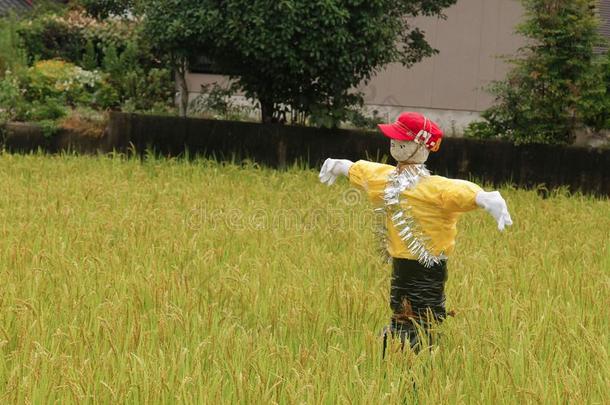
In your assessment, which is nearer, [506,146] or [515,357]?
[515,357]

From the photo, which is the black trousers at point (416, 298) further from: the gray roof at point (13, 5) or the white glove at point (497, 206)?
the gray roof at point (13, 5)

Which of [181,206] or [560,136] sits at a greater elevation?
[560,136]

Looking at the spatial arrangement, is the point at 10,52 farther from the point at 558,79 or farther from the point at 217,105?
the point at 558,79

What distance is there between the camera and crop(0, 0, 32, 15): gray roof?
18878 millimetres

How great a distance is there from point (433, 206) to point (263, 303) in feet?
3.62

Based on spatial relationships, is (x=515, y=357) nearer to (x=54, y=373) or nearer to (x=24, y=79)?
(x=54, y=373)

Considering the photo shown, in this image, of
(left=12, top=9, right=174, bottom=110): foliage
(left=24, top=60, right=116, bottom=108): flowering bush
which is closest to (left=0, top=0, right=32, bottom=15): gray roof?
(left=12, top=9, right=174, bottom=110): foliage

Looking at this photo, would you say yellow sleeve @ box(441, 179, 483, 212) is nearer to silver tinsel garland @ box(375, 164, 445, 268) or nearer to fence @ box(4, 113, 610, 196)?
silver tinsel garland @ box(375, 164, 445, 268)

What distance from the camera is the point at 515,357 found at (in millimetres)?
3688

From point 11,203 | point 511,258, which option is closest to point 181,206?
point 11,203

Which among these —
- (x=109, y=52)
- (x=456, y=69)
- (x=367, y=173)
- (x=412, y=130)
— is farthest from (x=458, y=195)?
(x=456, y=69)

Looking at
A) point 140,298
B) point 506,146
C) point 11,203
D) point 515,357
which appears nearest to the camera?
point 515,357

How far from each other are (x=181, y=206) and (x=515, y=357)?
14.1 feet

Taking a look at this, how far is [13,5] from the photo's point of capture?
19469 mm
